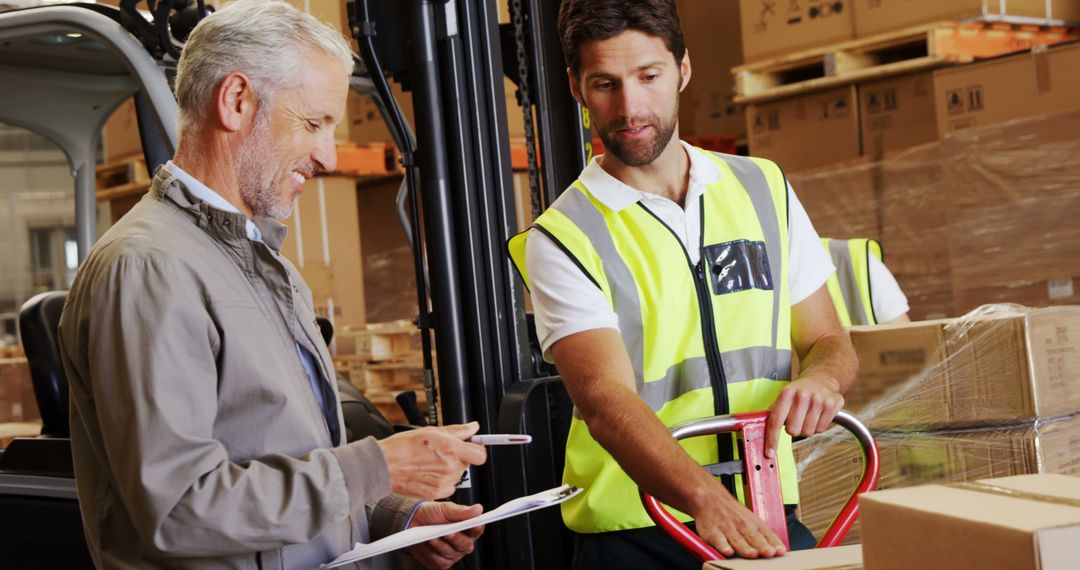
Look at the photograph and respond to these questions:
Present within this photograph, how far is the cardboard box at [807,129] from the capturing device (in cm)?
529

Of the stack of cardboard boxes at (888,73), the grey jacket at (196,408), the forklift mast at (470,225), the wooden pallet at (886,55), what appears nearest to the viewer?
the grey jacket at (196,408)

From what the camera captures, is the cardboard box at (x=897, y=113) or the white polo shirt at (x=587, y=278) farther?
the cardboard box at (x=897, y=113)

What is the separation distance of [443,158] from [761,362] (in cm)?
128

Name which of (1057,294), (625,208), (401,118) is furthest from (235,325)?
(1057,294)

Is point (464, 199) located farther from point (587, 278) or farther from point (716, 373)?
point (716, 373)

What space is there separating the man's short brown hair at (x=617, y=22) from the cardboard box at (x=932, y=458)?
3.38 ft

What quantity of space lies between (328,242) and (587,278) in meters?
3.88

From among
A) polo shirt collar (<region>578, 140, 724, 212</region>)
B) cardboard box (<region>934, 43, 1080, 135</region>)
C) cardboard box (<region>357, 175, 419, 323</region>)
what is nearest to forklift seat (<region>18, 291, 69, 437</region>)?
polo shirt collar (<region>578, 140, 724, 212</region>)

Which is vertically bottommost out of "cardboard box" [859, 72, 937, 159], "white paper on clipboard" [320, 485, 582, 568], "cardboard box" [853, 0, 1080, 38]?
"white paper on clipboard" [320, 485, 582, 568]

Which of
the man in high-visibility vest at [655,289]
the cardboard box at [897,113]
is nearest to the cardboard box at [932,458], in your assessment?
the man in high-visibility vest at [655,289]

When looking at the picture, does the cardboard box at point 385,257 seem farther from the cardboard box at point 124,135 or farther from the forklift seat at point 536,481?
the forklift seat at point 536,481

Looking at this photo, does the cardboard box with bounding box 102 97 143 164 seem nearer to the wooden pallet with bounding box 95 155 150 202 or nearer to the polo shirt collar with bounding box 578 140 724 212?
the wooden pallet with bounding box 95 155 150 202

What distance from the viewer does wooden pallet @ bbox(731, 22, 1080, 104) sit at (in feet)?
16.1

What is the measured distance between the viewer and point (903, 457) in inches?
110
